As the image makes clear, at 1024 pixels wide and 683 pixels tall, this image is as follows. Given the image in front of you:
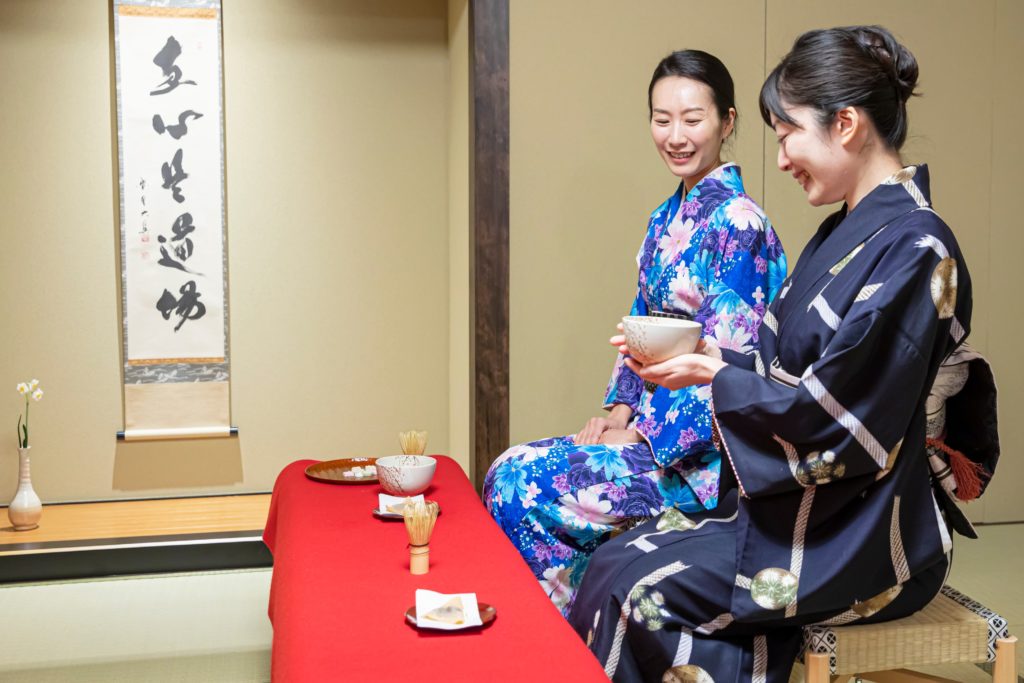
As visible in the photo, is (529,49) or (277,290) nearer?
(529,49)

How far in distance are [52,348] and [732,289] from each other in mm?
3015

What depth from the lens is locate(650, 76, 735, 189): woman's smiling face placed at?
2504mm

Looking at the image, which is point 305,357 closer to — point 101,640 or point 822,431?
point 101,640

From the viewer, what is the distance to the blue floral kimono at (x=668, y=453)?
7.65 ft

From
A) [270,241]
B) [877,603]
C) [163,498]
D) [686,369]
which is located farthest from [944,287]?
[163,498]

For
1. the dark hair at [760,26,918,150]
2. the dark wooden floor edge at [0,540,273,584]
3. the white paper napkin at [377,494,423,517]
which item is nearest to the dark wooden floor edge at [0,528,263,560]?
the dark wooden floor edge at [0,540,273,584]

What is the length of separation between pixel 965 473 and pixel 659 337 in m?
0.63

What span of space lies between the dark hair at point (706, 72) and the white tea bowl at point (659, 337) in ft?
2.85

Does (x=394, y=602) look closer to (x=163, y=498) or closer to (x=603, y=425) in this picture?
(x=603, y=425)

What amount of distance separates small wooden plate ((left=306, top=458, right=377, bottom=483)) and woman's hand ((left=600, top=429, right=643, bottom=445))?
0.60m

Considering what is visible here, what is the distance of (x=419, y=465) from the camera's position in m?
2.37

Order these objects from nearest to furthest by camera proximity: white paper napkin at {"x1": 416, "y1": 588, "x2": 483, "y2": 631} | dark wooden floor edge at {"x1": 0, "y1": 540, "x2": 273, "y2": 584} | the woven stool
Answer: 1. white paper napkin at {"x1": 416, "y1": 588, "x2": 483, "y2": 631}
2. the woven stool
3. dark wooden floor edge at {"x1": 0, "y1": 540, "x2": 273, "y2": 584}

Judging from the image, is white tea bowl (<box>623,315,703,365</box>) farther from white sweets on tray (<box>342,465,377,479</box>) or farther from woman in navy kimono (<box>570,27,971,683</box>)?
white sweets on tray (<box>342,465,377,479</box>)

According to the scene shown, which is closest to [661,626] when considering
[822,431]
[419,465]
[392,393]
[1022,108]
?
[822,431]
